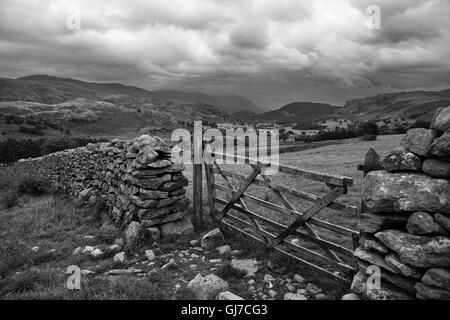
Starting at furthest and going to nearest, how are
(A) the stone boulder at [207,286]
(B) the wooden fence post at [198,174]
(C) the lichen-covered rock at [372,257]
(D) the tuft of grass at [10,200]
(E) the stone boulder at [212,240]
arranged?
1. (D) the tuft of grass at [10,200]
2. (B) the wooden fence post at [198,174]
3. (E) the stone boulder at [212,240]
4. (A) the stone boulder at [207,286]
5. (C) the lichen-covered rock at [372,257]

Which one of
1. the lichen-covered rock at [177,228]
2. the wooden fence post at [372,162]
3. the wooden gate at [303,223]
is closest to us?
the wooden fence post at [372,162]

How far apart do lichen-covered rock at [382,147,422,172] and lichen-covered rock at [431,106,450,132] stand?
529mm

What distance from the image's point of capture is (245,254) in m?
8.20

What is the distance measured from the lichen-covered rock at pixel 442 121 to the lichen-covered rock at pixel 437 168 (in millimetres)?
490

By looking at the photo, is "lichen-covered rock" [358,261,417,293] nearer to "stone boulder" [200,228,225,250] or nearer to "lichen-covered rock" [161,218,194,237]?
"stone boulder" [200,228,225,250]

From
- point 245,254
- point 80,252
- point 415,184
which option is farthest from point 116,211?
point 415,184

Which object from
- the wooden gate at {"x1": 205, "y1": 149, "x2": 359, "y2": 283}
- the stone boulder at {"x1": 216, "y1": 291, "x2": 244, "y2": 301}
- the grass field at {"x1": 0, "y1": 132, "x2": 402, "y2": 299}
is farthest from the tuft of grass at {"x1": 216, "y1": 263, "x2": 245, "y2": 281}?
the wooden gate at {"x1": 205, "y1": 149, "x2": 359, "y2": 283}

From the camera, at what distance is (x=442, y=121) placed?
4922 mm

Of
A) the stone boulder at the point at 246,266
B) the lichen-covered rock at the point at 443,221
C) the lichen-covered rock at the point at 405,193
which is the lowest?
the stone boulder at the point at 246,266

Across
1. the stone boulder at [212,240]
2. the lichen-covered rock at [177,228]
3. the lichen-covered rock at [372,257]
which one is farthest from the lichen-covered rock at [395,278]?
the lichen-covered rock at [177,228]

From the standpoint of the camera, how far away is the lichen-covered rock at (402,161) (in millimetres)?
5180

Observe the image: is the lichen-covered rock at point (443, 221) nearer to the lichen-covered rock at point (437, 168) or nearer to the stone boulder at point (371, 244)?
the lichen-covered rock at point (437, 168)

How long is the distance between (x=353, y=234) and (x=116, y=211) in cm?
786
